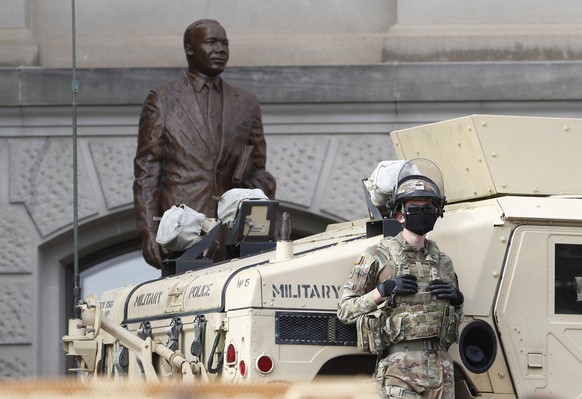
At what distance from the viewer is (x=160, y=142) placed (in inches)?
426

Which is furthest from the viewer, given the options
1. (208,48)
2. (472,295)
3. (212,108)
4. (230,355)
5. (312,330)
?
(212,108)

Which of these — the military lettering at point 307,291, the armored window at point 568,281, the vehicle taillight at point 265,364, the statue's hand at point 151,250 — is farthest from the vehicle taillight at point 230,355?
the statue's hand at point 151,250

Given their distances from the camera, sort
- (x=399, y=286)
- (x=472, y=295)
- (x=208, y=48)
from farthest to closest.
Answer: (x=208, y=48) < (x=472, y=295) < (x=399, y=286)

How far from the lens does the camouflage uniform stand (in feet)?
23.1

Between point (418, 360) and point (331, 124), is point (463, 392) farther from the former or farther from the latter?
point (331, 124)

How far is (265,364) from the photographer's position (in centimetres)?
702

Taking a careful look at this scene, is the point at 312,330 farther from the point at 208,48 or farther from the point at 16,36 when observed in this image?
the point at 16,36

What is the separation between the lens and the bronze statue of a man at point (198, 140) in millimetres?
10672

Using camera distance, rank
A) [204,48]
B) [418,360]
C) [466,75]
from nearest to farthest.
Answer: [418,360]
[204,48]
[466,75]

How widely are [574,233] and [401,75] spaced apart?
6460mm

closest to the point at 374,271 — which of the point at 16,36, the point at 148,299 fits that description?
the point at 148,299

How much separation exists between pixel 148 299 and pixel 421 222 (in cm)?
210

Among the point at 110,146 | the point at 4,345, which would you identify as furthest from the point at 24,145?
the point at 4,345

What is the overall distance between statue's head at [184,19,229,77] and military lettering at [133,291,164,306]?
7.43 feet
